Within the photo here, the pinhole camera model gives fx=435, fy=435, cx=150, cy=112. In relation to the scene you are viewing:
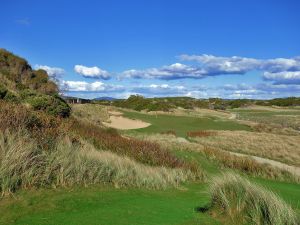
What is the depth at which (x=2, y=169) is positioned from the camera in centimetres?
902

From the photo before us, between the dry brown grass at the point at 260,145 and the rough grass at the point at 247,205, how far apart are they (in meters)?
26.0

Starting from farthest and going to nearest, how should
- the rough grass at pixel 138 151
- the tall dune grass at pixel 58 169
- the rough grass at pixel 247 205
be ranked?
the rough grass at pixel 138 151
the tall dune grass at pixel 58 169
the rough grass at pixel 247 205

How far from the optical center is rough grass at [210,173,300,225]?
318 inches

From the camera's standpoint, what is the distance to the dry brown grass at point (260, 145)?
36.4 m

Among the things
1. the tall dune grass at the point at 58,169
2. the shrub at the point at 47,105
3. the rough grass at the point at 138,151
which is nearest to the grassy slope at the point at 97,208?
the tall dune grass at the point at 58,169

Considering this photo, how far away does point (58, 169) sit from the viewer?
33.6 ft

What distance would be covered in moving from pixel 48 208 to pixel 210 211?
11.0 ft

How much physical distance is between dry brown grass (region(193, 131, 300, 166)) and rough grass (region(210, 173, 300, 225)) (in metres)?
26.0

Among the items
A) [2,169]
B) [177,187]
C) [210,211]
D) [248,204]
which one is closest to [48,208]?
[2,169]

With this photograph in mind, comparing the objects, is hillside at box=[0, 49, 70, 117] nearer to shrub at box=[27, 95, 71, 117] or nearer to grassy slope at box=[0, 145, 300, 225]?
shrub at box=[27, 95, 71, 117]

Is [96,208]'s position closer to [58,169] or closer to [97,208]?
[97,208]

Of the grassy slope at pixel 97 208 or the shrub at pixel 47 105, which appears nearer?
the grassy slope at pixel 97 208

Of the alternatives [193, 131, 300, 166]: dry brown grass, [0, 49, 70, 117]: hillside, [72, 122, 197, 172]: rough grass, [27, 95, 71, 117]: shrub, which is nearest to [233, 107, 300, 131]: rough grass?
[193, 131, 300, 166]: dry brown grass

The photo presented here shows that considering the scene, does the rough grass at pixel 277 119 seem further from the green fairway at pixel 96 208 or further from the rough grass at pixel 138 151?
the green fairway at pixel 96 208
